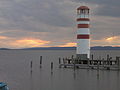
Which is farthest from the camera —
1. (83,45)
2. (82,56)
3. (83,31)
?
(82,56)

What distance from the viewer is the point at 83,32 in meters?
41.7

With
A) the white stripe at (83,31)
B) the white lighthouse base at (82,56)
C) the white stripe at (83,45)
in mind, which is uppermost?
the white stripe at (83,31)

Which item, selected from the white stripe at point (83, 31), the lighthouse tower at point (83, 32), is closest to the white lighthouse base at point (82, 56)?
the lighthouse tower at point (83, 32)

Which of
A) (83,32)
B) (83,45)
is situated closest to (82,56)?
(83,45)

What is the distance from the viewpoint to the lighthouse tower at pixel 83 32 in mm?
41781

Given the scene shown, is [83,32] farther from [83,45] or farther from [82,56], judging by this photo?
[82,56]

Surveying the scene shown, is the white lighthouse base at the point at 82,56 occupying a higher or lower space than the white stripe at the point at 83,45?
→ lower

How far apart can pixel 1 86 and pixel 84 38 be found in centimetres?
2101

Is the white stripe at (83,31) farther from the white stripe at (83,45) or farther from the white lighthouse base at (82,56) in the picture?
the white lighthouse base at (82,56)

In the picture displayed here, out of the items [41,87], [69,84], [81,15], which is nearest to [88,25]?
[81,15]

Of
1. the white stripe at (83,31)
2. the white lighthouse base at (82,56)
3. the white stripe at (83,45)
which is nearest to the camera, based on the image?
the white stripe at (83,31)

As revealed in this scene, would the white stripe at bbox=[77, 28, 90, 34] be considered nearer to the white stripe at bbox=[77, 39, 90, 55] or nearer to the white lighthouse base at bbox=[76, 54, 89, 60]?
the white stripe at bbox=[77, 39, 90, 55]

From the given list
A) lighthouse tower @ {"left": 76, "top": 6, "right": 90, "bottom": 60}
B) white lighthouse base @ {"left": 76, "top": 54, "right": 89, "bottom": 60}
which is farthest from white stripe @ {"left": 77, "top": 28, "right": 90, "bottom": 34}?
white lighthouse base @ {"left": 76, "top": 54, "right": 89, "bottom": 60}

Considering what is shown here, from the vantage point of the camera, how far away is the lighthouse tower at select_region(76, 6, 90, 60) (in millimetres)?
41781
